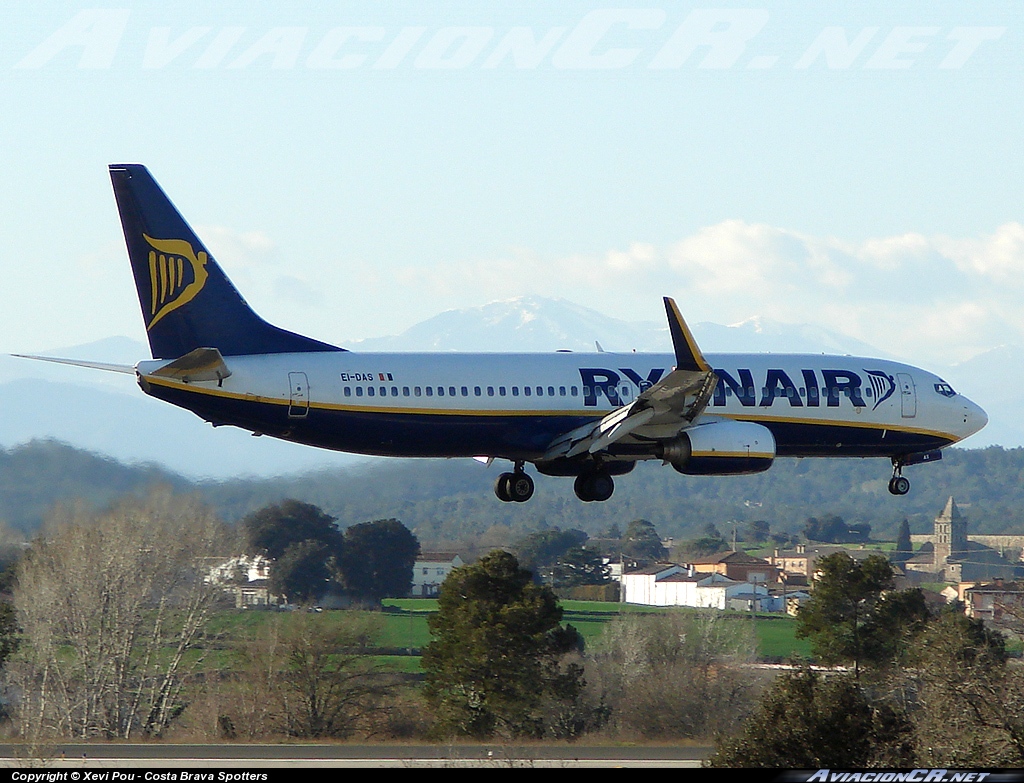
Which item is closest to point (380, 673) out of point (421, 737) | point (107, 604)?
point (421, 737)

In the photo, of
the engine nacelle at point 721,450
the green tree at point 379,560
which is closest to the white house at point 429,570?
the green tree at point 379,560

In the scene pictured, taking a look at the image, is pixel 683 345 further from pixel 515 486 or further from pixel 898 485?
pixel 898 485

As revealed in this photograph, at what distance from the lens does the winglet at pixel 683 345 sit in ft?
129

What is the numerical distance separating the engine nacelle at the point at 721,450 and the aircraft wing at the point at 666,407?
1.68ft

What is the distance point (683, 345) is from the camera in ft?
132

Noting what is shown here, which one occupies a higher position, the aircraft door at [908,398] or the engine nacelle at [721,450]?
the aircraft door at [908,398]

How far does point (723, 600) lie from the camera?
10306 cm

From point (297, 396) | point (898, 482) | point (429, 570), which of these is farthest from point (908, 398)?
point (429, 570)

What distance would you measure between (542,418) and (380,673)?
1115 inches

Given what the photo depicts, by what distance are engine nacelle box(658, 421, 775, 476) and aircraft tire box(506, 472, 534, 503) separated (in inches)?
203

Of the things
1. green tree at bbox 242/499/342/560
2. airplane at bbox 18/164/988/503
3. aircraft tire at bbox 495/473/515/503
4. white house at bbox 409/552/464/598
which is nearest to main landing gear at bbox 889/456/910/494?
airplane at bbox 18/164/988/503

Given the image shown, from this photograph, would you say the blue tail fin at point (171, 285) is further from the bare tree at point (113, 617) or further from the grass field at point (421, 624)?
the grass field at point (421, 624)

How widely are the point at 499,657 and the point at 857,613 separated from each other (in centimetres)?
1698
